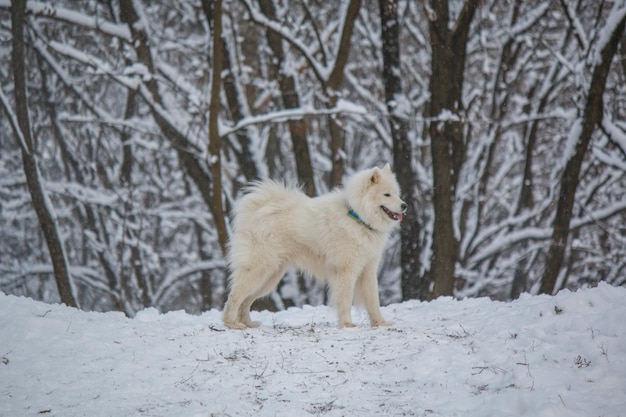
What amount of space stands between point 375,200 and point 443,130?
334 cm

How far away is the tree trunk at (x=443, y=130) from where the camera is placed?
31.2 ft

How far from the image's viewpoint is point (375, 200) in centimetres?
675

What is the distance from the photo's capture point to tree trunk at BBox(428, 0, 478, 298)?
950 centimetres

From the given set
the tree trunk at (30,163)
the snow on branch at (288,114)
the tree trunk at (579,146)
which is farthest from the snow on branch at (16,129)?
the tree trunk at (579,146)

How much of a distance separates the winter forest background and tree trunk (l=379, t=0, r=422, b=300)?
A: 0.03 metres

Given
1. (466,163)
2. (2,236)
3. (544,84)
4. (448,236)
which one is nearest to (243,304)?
(448,236)

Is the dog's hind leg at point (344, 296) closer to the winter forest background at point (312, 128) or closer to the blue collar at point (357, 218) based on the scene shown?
the blue collar at point (357, 218)

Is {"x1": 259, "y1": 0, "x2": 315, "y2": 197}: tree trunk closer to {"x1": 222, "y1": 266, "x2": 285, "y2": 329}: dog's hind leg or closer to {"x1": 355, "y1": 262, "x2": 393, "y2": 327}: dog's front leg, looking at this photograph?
Answer: {"x1": 355, "y1": 262, "x2": 393, "y2": 327}: dog's front leg

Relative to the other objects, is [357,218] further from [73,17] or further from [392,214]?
[73,17]

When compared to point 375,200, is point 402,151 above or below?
above

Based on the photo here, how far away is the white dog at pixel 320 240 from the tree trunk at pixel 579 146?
4.05 m

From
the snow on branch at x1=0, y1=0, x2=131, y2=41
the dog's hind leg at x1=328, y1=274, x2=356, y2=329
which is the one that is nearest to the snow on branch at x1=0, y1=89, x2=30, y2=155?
the snow on branch at x1=0, y1=0, x2=131, y2=41

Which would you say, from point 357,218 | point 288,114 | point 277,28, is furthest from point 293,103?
point 357,218

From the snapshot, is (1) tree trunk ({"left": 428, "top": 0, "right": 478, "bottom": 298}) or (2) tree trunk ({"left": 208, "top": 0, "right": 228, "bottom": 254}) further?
(1) tree trunk ({"left": 428, "top": 0, "right": 478, "bottom": 298})
